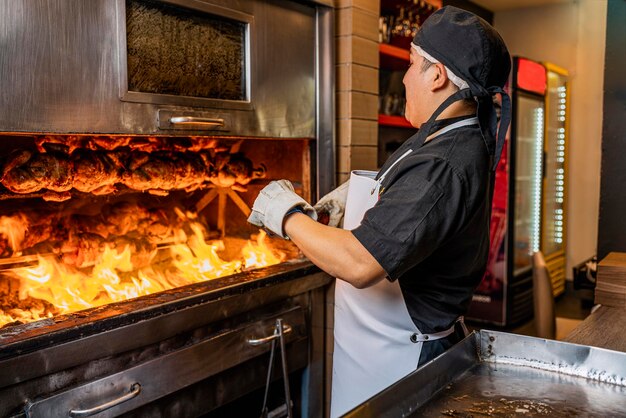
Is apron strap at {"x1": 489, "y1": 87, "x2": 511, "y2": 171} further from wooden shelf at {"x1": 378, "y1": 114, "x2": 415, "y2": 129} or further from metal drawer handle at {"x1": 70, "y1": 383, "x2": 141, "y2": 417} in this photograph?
wooden shelf at {"x1": 378, "y1": 114, "x2": 415, "y2": 129}

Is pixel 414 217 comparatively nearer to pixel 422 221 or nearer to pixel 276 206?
pixel 422 221

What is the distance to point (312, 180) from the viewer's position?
8.83ft

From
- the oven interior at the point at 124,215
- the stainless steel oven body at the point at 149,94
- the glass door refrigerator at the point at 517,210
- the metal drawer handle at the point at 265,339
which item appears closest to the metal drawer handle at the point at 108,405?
the oven interior at the point at 124,215

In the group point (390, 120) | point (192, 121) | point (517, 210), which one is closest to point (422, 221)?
point (192, 121)

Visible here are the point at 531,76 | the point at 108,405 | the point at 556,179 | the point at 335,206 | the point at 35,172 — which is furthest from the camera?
the point at 556,179

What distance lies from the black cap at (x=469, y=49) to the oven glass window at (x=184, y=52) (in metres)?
0.89

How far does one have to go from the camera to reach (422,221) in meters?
1.42

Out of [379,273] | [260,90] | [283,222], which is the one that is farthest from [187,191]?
[379,273]

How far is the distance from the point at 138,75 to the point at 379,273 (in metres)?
1.05

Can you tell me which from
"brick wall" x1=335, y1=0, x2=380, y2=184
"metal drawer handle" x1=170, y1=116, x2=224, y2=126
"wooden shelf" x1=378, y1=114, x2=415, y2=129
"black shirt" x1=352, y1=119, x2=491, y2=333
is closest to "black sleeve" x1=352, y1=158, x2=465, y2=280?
"black shirt" x1=352, y1=119, x2=491, y2=333

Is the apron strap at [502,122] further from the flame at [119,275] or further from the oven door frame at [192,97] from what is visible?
the flame at [119,275]

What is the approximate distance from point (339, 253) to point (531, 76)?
186 inches

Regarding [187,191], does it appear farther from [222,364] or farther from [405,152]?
[405,152]

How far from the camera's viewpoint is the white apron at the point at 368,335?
5.95ft
